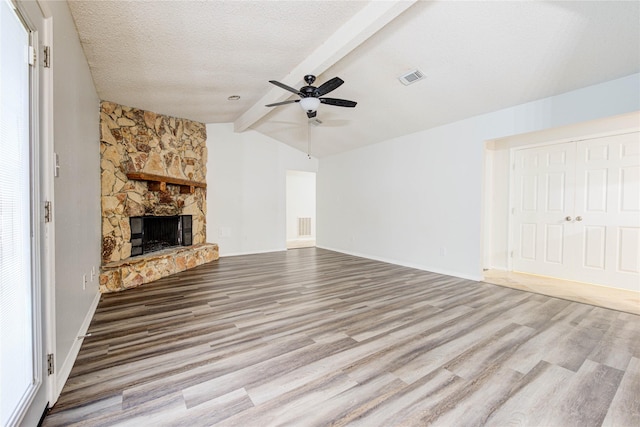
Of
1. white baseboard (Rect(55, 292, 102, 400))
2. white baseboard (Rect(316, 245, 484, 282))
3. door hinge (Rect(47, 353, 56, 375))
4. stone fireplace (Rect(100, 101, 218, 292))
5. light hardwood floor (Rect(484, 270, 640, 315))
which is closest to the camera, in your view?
door hinge (Rect(47, 353, 56, 375))

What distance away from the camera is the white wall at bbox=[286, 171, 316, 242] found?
862cm

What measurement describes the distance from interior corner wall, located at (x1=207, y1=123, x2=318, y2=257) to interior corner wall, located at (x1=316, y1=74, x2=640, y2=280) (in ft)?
5.30

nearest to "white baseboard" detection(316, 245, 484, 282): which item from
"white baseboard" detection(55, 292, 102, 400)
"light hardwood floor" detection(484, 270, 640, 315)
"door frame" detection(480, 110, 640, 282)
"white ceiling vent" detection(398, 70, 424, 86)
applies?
"light hardwood floor" detection(484, 270, 640, 315)

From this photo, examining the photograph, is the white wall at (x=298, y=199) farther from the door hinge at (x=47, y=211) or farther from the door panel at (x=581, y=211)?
the door hinge at (x=47, y=211)

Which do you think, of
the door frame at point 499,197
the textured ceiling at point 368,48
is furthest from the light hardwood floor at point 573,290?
the textured ceiling at point 368,48

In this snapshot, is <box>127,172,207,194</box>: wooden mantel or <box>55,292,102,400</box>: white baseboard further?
<box>127,172,207,194</box>: wooden mantel

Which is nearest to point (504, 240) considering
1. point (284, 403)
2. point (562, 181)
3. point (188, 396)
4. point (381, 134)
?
point (562, 181)

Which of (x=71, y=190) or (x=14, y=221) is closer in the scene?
(x=14, y=221)

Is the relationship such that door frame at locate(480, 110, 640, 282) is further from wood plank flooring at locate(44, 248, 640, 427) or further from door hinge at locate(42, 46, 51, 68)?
door hinge at locate(42, 46, 51, 68)

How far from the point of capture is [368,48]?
3.13 metres

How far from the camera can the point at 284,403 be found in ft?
5.10

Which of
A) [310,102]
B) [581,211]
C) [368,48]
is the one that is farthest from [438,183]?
[310,102]

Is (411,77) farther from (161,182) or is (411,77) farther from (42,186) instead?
(161,182)

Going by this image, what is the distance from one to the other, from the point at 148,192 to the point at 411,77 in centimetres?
450
